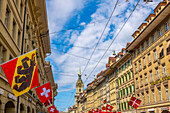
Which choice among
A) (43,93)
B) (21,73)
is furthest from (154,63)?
(21,73)

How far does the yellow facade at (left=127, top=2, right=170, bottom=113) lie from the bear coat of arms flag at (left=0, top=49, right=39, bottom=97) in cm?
1881

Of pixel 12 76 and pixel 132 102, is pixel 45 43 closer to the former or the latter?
pixel 132 102

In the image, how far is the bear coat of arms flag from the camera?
811cm

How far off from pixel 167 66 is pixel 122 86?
18124 millimetres

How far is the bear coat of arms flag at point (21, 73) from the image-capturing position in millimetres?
8109

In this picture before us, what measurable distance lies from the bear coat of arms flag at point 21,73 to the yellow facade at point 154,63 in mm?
18808

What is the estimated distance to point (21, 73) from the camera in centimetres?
866

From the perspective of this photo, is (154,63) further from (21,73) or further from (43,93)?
(21,73)

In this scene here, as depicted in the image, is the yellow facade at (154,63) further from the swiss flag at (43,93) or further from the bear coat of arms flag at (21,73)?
the bear coat of arms flag at (21,73)

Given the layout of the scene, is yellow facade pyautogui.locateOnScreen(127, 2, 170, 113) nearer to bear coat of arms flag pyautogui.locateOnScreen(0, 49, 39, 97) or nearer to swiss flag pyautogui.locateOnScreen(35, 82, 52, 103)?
swiss flag pyautogui.locateOnScreen(35, 82, 52, 103)

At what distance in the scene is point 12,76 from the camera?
26.7 feet

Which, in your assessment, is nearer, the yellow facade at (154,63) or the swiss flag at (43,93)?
the swiss flag at (43,93)

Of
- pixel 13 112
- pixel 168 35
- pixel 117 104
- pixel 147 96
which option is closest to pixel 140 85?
pixel 147 96

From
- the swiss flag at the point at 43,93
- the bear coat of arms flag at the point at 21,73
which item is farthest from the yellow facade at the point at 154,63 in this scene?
the bear coat of arms flag at the point at 21,73
